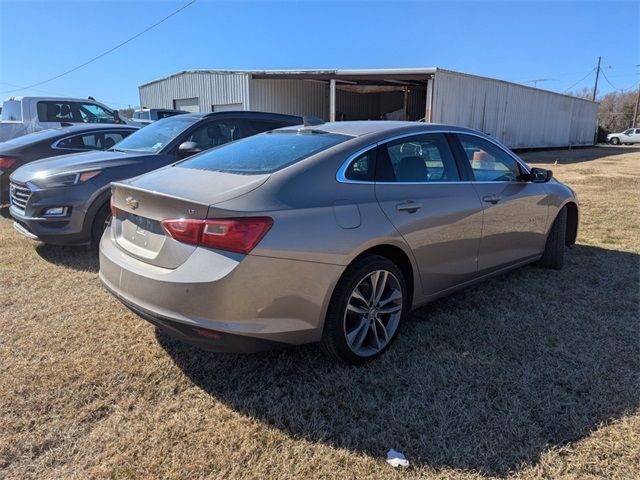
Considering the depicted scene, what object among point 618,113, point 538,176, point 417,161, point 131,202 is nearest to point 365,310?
point 417,161

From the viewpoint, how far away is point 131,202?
117 inches

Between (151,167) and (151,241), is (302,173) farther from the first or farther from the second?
(151,167)

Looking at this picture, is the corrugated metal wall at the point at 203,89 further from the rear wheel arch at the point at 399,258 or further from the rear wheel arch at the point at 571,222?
the rear wheel arch at the point at 399,258

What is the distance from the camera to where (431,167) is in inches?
140

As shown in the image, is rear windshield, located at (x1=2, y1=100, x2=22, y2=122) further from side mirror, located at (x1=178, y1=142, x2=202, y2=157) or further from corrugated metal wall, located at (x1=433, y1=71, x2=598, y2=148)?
corrugated metal wall, located at (x1=433, y1=71, x2=598, y2=148)

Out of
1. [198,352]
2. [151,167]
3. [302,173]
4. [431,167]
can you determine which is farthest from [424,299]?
[151,167]

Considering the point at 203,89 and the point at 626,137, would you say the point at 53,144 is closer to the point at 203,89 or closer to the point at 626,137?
the point at 203,89

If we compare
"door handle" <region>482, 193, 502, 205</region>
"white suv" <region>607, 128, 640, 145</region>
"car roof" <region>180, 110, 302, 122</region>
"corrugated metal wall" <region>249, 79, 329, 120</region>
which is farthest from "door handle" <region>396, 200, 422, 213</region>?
"white suv" <region>607, 128, 640, 145</region>

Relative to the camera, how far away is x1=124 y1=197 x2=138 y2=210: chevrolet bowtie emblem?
2916 millimetres

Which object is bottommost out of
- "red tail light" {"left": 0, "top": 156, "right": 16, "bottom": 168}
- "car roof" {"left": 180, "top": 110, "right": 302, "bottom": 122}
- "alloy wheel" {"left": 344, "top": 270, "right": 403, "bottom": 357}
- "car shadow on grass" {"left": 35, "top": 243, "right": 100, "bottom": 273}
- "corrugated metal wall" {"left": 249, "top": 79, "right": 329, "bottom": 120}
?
"car shadow on grass" {"left": 35, "top": 243, "right": 100, "bottom": 273}

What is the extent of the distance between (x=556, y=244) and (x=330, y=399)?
11.0ft

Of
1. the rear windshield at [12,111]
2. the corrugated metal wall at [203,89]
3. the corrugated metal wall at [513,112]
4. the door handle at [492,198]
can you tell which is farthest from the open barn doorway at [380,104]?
the door handle at [492,198]

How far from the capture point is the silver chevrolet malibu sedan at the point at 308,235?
8.09ft

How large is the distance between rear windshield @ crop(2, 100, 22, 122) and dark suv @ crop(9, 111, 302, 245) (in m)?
6.33
